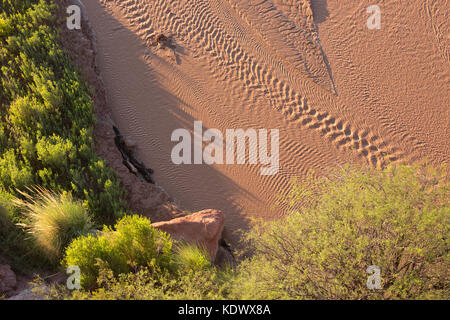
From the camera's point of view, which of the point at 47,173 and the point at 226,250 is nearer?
the point at 47,173

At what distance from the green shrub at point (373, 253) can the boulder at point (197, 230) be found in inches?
43.6

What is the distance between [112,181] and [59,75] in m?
2.88

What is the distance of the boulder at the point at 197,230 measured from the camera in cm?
591

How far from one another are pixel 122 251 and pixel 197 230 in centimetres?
132

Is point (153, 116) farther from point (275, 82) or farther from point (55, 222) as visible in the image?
point (55, 222)

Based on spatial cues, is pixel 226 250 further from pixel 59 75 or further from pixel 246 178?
pixel 59 75

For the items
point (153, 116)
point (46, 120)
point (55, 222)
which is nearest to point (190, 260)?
point (55, 222)

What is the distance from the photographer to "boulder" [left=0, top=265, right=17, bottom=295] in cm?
492

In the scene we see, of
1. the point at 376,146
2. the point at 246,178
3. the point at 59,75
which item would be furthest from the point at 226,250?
the point at 59,75

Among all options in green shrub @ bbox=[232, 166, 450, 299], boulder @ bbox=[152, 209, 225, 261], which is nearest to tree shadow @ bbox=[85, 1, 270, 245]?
boulder @ bbox=[152, 209, 225, 261]

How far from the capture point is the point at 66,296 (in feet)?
15.3

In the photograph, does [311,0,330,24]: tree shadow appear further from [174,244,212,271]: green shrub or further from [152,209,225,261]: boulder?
[174,244,212,271]: green shrub

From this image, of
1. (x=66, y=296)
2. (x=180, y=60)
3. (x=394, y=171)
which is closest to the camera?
(x=66, y=296)

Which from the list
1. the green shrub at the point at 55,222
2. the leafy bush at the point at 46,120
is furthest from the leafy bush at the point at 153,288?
the leafy bush at the point at 46,120
